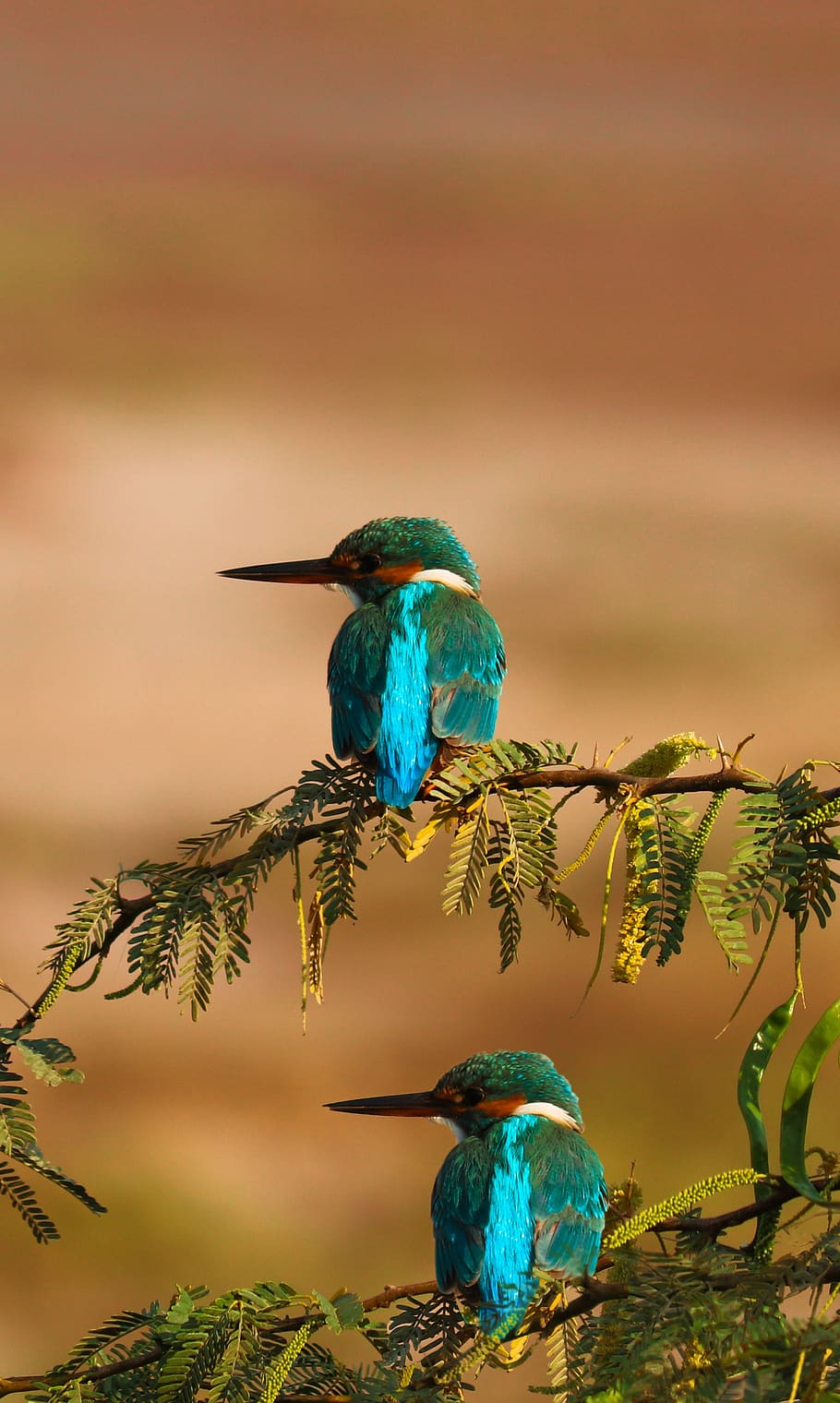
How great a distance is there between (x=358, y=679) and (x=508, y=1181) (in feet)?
1.11

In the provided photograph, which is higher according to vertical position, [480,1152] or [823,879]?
[823,879]

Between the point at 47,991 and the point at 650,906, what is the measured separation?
12.9 inches

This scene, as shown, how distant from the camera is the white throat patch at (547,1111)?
822 mm

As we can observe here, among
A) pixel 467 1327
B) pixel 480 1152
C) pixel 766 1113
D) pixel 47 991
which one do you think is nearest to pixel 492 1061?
pixel 480 1152

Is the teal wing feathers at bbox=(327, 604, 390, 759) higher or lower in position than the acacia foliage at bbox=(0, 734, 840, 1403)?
higher

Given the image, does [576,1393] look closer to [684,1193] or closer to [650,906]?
[684,1193]

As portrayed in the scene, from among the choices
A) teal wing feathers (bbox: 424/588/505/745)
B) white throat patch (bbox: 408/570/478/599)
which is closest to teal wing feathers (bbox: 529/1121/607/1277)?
teal wing feathers (bbox: 424/588/505/745)

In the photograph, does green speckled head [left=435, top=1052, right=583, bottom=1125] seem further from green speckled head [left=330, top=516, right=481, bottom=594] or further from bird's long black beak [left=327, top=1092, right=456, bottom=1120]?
green speckled head [left=330, top=516, right=481, bottom=594]

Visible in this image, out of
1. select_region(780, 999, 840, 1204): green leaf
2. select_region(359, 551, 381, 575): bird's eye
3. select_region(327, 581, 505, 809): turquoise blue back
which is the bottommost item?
select_region(780, 999, 840, 1204): green leaf

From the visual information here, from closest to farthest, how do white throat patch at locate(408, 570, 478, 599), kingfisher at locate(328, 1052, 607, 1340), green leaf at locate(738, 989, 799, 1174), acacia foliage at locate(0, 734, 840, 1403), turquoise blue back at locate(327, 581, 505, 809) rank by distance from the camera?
1. acacia foliage at locate(0, 734, 840, 1403)
2. green leaf at locate(738, 989, 799, 1174)
3. kingfisher at locate(328, 1052, 607, 1340)
4. turquoise blue back at locate(327, 581, 505, 809)
5. white throat patch at locate(408, 570, 478, 599)

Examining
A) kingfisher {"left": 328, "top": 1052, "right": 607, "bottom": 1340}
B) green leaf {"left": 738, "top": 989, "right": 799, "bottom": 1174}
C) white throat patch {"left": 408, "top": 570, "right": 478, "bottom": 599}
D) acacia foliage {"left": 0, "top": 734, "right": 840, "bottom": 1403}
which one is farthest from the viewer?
white throat patch {"left": 408, "top": 570, "right": 478, "bottom": 599}

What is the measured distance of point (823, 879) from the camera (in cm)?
64

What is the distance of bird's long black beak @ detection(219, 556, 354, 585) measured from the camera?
2.95 feet

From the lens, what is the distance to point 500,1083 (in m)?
0.83
